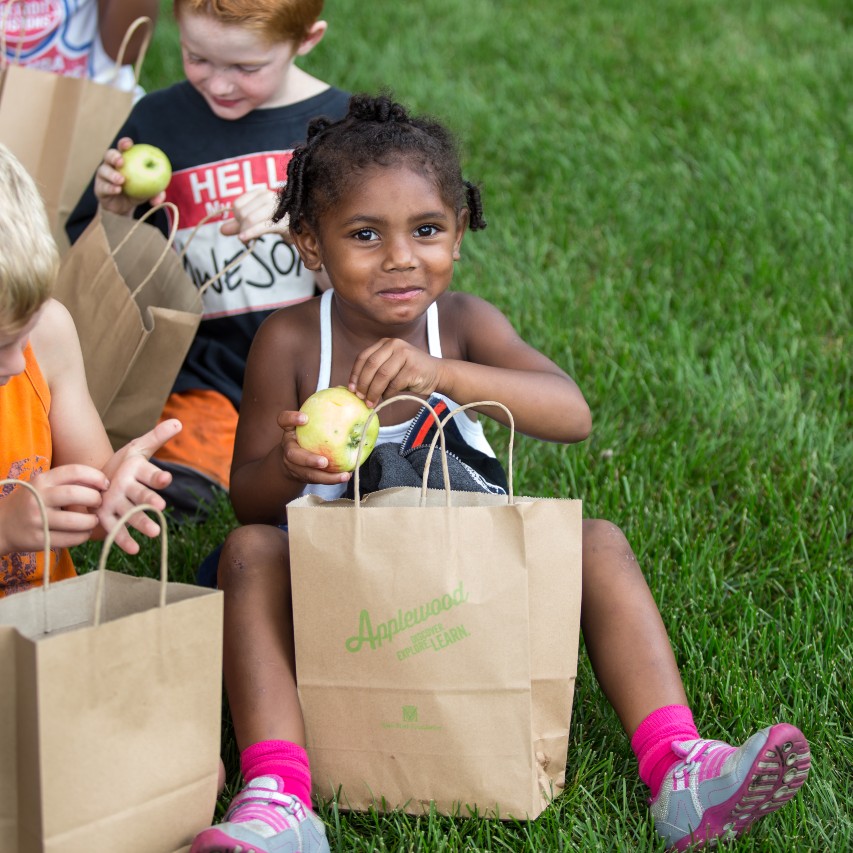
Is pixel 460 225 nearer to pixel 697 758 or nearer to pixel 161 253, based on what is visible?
pixel 161 253

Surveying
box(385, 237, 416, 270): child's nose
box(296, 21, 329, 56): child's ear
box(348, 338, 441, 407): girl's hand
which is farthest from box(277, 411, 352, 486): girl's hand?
box(296, 21, 329, 56): child's ear

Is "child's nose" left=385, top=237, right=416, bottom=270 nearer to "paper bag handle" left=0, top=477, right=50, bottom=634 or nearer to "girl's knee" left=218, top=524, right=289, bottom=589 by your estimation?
"girl's knee" left=218, top=524, right=289, bottom=589

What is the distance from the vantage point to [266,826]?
184 cm

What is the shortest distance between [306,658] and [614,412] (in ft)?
5.51

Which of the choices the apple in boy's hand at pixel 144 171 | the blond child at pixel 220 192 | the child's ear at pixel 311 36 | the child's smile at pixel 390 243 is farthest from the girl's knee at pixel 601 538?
the child's ear at pixel 311 36

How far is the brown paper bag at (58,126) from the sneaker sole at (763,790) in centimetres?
199

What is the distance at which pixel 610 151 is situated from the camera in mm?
4801

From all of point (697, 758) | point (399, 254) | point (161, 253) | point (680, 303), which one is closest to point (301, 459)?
point (399, 254)

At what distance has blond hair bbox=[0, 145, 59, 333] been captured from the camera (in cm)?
178

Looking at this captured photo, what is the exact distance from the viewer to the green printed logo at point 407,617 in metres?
1.90

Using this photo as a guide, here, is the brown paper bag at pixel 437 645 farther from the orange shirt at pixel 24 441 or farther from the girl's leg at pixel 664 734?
the orange shirt at pixel 24 441

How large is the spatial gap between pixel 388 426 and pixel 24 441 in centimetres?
69

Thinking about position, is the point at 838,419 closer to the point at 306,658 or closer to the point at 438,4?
the point at 306,658

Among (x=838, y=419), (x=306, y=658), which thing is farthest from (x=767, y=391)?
(x=306, y=658)
